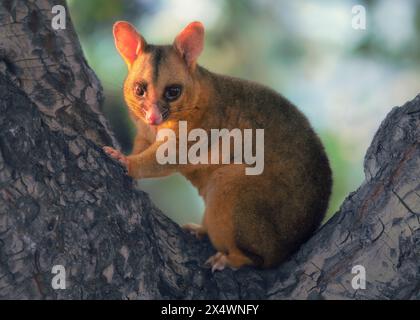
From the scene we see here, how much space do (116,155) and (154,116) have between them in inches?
16.1

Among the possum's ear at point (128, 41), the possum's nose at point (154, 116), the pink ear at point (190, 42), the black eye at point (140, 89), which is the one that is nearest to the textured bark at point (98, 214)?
the possum's nose at point (154, 116)

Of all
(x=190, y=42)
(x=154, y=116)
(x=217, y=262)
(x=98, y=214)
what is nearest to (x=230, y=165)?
(x=154, y=116)

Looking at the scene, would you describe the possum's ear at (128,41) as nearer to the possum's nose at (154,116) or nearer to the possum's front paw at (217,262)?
the possum's nose at (154,116)

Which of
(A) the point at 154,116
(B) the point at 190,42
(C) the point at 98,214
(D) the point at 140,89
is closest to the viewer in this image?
(C) the point at 98,214

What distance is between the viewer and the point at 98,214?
3766mm

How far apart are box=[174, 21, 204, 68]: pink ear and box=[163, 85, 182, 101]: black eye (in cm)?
23

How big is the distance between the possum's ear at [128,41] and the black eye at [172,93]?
35 cm

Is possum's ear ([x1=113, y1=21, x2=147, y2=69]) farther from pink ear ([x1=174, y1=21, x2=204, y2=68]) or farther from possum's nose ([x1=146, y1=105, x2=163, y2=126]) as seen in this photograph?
possum's nose ([x1=146, y1=105, x2=163, y2=126])

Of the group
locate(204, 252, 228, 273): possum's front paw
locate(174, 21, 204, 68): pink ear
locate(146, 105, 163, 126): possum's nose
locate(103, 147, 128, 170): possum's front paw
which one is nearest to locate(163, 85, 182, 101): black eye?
locate(146, 105, 163, 126): possum's nose

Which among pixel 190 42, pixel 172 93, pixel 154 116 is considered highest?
pixel 190 42

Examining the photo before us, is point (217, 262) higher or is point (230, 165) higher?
point (230, 165)

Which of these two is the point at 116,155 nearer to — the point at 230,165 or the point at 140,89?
the point at 140,89
